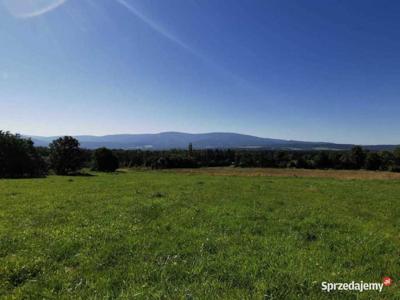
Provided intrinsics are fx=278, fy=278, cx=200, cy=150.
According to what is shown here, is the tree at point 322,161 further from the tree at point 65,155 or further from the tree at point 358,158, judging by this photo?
the tree at point 65,155

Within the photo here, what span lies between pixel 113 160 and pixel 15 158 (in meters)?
29.7

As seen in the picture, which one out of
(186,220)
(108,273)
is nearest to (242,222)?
(186,220)

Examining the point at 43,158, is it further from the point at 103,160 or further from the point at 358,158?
the point at 358,158

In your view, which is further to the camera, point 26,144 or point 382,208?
point 26,144

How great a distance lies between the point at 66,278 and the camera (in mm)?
5398

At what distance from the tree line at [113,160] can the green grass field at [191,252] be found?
53.2m

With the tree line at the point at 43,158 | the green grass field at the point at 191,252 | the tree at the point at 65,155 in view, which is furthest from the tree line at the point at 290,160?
the green grass field at the point at 191,252

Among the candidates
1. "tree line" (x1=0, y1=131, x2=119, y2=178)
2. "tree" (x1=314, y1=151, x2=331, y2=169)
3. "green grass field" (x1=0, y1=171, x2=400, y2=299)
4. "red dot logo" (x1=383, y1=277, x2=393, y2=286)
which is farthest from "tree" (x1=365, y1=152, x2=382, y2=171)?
"red dot logo" (x1=383, y1=277, x2=393, y2=286)

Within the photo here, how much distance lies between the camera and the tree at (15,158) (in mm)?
54500

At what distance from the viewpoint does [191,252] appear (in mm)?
6777

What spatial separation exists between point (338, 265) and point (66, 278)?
18.6ft

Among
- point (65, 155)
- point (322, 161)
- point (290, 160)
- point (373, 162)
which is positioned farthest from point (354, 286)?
point (290, 160)

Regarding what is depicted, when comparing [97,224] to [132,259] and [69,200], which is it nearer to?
[132,259]

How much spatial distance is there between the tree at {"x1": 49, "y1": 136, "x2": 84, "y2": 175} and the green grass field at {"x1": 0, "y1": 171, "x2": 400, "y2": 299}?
2442 inches
